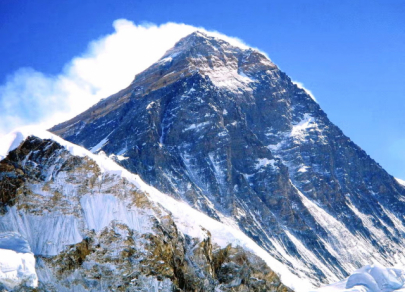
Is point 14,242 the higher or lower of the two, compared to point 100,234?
lower

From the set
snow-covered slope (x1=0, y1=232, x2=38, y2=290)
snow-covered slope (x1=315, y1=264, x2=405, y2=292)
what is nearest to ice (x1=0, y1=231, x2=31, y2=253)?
snow-covered slope (x1=0, y1=232, x2=38, y2=290)

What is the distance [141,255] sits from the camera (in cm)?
4778

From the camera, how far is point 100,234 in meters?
48.2

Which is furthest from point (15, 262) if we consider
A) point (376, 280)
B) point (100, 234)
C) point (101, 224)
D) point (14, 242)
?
point (376, 280)

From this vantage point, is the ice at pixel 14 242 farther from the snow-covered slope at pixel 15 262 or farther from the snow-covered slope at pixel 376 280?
the snow-covered slope at pixel 376 280

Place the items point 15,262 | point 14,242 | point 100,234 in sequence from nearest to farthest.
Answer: point 15,262
point 14,242
point 100,234

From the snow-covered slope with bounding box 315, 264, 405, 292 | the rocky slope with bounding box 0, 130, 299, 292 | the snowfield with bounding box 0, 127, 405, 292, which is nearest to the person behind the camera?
the snowfield with bounding box 0, 127, 405, 292

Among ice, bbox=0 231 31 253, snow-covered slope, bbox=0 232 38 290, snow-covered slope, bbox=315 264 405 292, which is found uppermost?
ice, bbox=0 231 31 253

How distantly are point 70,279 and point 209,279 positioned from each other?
1253 cm

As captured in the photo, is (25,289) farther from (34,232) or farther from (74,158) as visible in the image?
(74,158)

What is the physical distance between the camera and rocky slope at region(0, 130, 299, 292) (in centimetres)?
4647

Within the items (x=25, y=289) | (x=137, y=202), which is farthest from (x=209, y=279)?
(x=25, y=289)

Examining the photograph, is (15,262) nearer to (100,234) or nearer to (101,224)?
(100,234)

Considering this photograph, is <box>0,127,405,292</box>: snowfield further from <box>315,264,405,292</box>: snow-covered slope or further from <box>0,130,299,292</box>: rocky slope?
<box>315,264,405,292</box>: snow-covered slope
